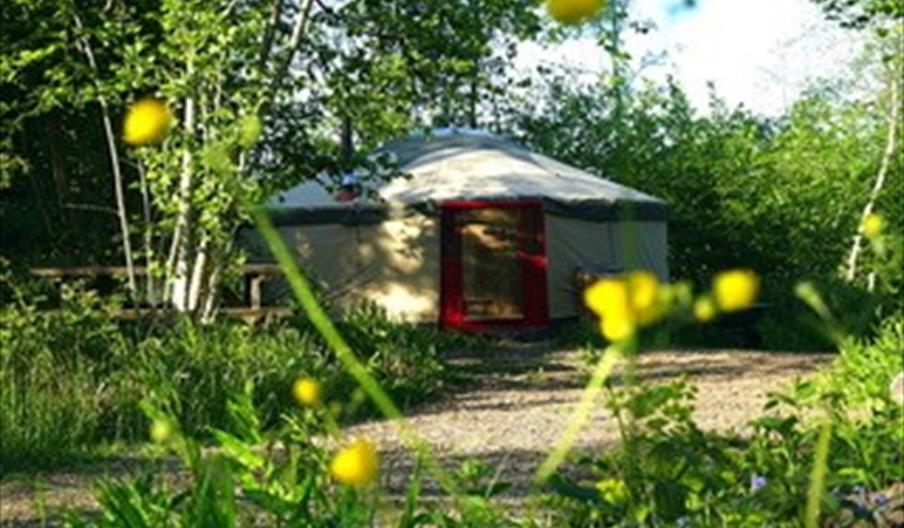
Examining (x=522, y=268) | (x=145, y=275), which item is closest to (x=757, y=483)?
(x=145, y=275)

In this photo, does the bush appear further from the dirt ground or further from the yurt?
the yurt

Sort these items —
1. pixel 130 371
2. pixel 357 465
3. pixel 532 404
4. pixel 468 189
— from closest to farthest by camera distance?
1. pixel 357 465
2. pixel 130 371
3. pixel 532 404
4. pixel 468 189

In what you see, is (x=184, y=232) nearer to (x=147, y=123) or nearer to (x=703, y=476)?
(x=703, y=476)

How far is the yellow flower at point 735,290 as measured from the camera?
2.42 ft

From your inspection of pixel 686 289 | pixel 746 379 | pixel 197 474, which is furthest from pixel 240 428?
pixel 746 379

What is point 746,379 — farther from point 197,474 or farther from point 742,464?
point 197,474

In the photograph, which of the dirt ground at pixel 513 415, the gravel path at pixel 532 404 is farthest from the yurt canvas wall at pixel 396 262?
the gravel path at pixel 532 404

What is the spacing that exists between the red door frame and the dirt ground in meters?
1.79

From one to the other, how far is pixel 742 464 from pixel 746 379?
282 inches

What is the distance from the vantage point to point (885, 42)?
20828 mm

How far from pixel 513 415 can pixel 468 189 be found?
734 centimetres

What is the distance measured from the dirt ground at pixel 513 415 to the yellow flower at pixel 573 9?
8.30 feet

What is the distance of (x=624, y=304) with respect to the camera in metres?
0.70

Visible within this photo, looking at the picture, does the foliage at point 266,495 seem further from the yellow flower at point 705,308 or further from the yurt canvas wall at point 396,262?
the yurt canvas wall at point 396,262
